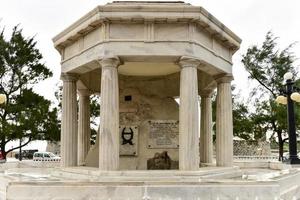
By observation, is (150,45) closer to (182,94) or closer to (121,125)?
(182,94)

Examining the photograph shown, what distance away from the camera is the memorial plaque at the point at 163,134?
13125 millimetres

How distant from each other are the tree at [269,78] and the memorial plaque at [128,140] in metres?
20.9

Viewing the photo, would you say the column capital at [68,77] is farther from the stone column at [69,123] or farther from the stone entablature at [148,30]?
the stone entablature at [148,30]

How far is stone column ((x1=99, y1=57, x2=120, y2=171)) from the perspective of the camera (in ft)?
34.4

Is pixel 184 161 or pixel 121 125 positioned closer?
pixel 184 161

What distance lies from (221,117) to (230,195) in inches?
265

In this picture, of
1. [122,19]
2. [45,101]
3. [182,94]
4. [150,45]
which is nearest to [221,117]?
[182,94]

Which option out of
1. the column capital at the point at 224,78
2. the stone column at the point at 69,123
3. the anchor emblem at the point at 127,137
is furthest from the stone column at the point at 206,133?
the stone column at the point at 69,123

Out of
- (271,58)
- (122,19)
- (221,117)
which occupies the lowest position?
(221,117)

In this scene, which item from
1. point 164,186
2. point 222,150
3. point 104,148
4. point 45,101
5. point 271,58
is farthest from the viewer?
point 271,58

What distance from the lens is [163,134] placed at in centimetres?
1330

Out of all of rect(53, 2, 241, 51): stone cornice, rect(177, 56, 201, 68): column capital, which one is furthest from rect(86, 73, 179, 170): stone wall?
rect(53, 2, 241, 51): stone cornice

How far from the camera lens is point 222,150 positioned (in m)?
13.2

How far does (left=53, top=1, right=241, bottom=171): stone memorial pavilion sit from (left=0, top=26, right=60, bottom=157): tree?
1433cm
